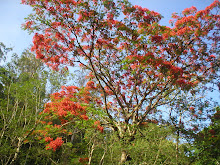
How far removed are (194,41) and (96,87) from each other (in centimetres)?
535

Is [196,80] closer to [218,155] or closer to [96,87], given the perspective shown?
[218,155]

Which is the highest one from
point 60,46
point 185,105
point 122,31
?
point 122,31

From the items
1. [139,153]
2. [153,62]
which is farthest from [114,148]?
[153,62]

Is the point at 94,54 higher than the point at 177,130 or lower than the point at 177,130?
higher

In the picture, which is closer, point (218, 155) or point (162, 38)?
point (162, 38)

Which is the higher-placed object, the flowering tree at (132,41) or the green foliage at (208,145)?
the flowering tree at (132,41)

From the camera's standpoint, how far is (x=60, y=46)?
7348 mm

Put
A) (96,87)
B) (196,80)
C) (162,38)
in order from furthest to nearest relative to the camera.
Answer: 1. (96,87)
2. (196,80)
3. (162,38)

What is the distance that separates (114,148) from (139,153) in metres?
0.97

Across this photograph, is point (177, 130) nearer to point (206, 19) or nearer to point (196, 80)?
point (196, 80)

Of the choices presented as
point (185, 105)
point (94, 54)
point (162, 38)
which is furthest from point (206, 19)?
point (94, 54)

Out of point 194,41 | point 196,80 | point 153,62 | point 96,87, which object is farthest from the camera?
point 96,87

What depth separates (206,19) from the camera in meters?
6.94

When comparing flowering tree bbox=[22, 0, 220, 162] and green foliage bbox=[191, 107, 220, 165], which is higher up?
flowering tree bbox=[22, 0, 220, 162]
